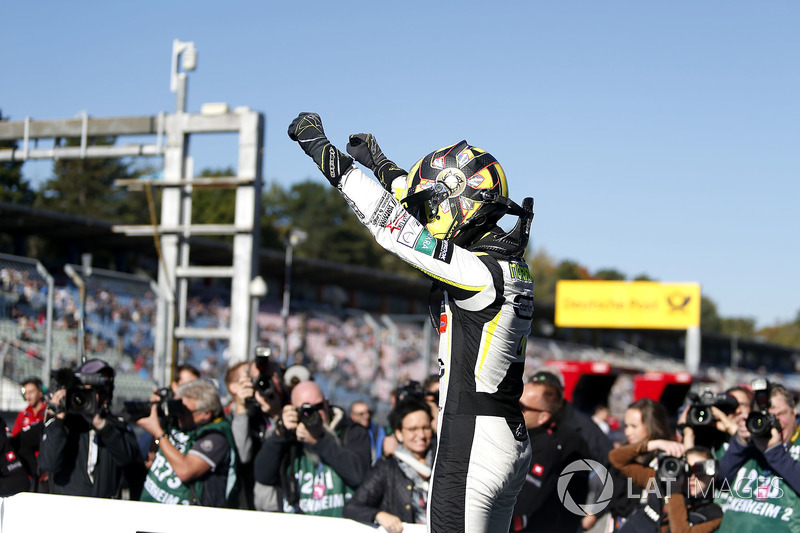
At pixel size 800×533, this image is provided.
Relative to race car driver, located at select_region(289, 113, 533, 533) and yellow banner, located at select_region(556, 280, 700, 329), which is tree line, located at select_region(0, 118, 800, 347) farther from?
race car driver, located at select_region(289, 113, 533, 533)

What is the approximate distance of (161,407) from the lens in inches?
221

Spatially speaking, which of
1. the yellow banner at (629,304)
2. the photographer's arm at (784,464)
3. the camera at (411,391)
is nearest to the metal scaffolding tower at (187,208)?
the camera at (411,391)

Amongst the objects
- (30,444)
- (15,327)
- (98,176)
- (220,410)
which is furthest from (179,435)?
(98,176)

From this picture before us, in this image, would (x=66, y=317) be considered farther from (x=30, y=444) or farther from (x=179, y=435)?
(x=179, y=435)

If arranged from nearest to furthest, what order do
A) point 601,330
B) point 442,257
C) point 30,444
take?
point 442,257, point 30,444, point 601,330

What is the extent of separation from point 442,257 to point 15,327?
1263 cm

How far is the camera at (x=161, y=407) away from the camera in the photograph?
17.8 ft

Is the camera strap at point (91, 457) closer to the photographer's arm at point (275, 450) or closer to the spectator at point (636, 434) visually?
the photographer's arm at point (275, 450)

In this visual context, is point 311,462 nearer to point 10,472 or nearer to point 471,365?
point 10,472

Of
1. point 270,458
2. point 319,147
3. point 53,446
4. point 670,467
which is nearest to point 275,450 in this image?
point 270,458

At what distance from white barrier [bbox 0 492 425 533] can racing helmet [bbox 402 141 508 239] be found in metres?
1.36

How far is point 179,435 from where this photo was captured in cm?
584

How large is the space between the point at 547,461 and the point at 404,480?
3.06 feet

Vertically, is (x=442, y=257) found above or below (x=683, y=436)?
above
